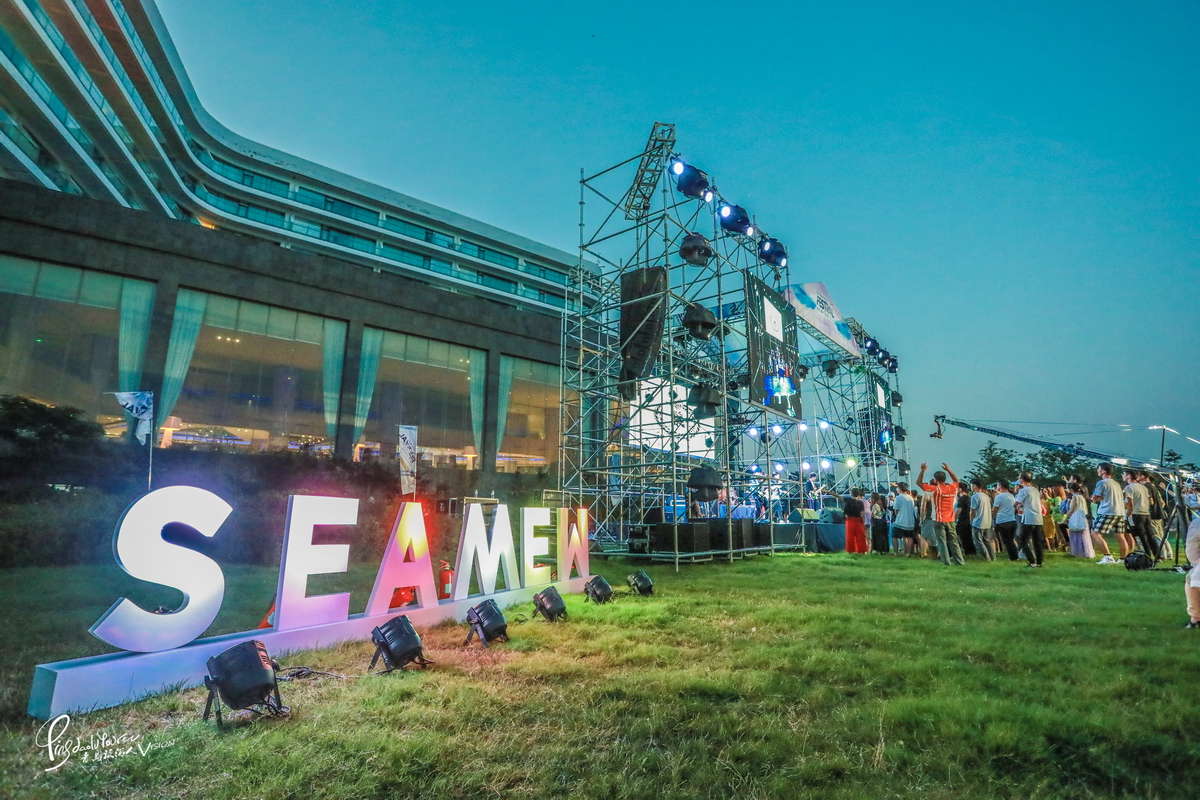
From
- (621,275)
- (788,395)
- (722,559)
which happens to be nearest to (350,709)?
(722,559)

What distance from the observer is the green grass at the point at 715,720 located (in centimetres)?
266

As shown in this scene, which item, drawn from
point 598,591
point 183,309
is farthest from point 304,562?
point 183,309

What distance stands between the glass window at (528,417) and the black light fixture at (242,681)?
72.7 ft

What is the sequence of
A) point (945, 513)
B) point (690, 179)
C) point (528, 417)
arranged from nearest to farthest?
1. point (945, 513)
2. point (690, 179)
3. point (528, 417)

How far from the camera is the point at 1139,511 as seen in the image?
10.3 metres

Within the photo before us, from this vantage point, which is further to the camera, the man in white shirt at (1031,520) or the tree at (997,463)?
the tree at (997,463)

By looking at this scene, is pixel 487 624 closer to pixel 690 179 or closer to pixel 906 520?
pixel 906 520

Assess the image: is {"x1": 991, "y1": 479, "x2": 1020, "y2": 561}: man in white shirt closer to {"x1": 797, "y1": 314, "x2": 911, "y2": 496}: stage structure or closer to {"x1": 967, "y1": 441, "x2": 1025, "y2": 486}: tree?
{"x1": 797, "y1": 314, "x2": 911, "y2": 496}: stage structure

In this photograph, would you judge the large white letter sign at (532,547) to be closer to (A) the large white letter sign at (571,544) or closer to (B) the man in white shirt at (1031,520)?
(A) the large white letter sign at (571,544)

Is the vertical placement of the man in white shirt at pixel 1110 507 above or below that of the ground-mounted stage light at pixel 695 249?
below

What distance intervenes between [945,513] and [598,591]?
7855 mm

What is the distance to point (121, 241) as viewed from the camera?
60.1ft

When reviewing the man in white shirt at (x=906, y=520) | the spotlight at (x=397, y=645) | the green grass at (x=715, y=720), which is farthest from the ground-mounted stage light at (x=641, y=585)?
the man in white shirt at (x=906, y=520)

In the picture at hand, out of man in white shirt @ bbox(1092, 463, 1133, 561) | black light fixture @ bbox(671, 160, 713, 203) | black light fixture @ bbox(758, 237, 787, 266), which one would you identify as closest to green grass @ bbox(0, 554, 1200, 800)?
man in white shirt @ bbox(1092, 463, 1133, 561)
